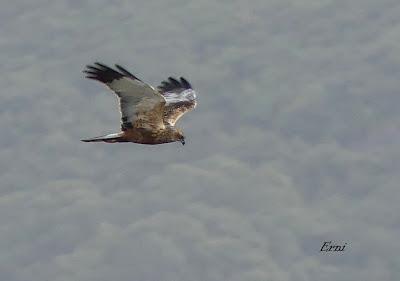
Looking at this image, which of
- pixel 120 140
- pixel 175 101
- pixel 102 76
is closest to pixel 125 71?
pixel 102 76

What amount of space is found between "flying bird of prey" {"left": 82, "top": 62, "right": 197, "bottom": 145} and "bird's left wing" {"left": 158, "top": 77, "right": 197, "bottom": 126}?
371 mm

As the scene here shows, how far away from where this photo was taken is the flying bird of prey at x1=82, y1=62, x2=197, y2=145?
27938 millimetres

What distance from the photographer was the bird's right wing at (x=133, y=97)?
1098 inches

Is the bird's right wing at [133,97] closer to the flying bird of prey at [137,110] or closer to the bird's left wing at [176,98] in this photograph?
the flying bird of prey at [137,110]

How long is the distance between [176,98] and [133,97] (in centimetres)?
687

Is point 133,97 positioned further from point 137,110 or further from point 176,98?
point 176,98

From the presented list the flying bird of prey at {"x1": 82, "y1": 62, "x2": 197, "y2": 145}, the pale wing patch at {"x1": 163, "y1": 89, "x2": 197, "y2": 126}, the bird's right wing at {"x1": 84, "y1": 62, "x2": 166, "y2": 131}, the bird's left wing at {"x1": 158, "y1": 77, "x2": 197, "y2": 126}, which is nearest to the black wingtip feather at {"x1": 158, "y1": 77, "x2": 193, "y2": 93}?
the bird's left wing at {"x1": 158, "y1": 77, "x2": 197, "y2": 126}

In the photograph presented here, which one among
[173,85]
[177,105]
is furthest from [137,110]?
[173,85]

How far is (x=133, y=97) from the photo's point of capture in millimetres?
28781

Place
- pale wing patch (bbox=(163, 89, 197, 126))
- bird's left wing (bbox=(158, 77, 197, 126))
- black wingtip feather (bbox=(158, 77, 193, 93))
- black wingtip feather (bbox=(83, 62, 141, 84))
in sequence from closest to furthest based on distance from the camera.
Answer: black wingtip feather (bbox=(83, 62, 141, 84)), pale wing patch (bbox=(163, 89, 197, 126)), bird's left wing (bbox=(158, 77, 197, 126)), black wingtip feather (bbox=(158, 77, 193, 93))

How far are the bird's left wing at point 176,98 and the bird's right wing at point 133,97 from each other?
8.59 feet

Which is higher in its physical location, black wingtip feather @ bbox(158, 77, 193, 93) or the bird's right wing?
black wingtip feather @ bbox(158, 77, 193, 93)

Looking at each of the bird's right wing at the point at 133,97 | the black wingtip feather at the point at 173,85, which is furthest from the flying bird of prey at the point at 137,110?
the black wingtip feather at the point at 173,85

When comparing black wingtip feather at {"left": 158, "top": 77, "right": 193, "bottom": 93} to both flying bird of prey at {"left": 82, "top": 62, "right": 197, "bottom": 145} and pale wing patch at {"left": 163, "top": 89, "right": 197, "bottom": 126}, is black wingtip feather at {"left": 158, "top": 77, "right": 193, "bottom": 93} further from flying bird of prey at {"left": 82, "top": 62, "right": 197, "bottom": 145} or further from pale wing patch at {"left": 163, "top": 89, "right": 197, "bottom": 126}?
flying bird of prey at {"left": 82, "top": 62, "right": 197, "bottom": 145}
